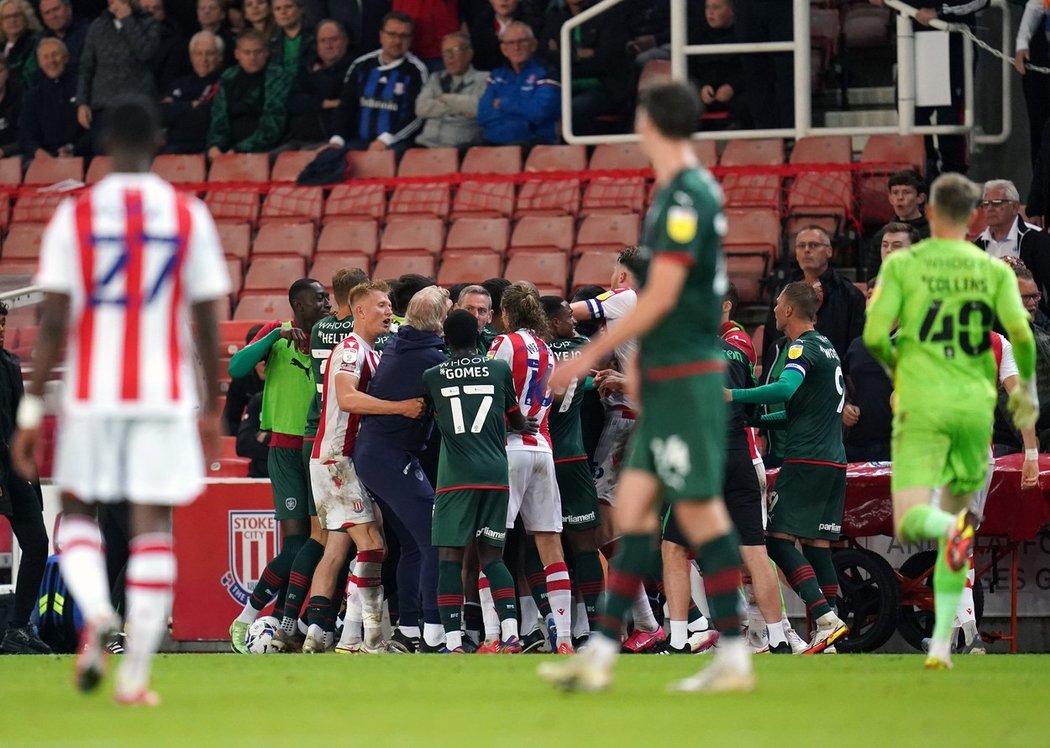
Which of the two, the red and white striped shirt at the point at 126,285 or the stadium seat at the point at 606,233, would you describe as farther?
the stadium seat at the point at 606,233

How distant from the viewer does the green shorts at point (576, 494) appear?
11.0m

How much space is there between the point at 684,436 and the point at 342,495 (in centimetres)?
493

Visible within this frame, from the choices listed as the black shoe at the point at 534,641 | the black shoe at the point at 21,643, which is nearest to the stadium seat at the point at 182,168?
the black shoe at the point at 21,643

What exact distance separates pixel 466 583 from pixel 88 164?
8944 millimetres

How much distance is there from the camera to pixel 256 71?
58.5 feet

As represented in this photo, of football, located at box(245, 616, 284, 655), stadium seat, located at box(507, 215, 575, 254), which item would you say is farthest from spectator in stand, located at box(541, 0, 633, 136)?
football, located at box(245, 616, 284, 655)

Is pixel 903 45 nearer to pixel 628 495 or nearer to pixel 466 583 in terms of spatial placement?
pixel 466 583

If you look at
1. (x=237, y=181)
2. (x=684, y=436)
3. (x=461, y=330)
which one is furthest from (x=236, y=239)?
(x=684, y=436)

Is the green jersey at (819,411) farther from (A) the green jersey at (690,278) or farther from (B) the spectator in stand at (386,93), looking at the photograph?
(B) the spectator in stand at (386,93)

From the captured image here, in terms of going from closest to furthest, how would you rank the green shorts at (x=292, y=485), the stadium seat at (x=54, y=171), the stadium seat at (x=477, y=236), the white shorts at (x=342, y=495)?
the white shorts at (x=342, y=495)
the green shorts at (x=292, y=485)
the stadium seat at (x=477, y=236)
the stadium seat at (x=54, y=171)

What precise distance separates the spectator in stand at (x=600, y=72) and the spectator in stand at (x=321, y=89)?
2.41 m

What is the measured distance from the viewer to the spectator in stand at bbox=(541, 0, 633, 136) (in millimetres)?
16391

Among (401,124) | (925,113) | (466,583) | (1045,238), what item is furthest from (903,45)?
(466,583)

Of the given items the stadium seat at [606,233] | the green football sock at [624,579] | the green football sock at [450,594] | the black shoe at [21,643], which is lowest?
the black shoe at [21,643]
